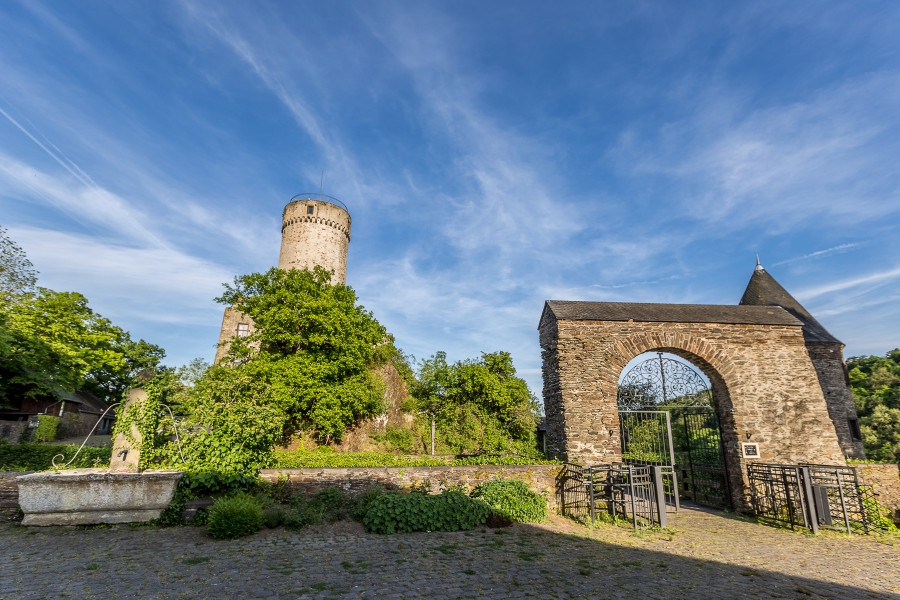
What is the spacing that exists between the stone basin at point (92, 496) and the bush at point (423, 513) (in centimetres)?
389

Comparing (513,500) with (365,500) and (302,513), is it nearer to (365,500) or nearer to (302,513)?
(365,500)

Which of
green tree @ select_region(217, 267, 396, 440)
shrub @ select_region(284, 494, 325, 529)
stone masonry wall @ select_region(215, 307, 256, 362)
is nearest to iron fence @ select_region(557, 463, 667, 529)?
shrub @ select_region(284, 494, 325, 529)

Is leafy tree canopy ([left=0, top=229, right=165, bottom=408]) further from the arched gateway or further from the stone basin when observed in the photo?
the arched gateway

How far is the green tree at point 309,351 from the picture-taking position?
775 inches

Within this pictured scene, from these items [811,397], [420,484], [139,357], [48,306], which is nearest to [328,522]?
[420,484]

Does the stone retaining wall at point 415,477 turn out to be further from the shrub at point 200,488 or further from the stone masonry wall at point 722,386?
the stone masonry wall at point 722,386

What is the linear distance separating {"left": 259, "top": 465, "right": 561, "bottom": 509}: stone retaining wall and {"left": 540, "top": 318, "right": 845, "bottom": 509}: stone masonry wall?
3.15 ft

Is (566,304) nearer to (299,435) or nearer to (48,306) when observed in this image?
(299,435)

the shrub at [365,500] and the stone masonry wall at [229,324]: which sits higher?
the stone masonry wall at [229,324]

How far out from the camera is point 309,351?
21.2 meters

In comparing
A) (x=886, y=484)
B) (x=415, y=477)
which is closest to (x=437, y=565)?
(x=415, y=477)

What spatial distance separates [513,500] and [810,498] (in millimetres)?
6224

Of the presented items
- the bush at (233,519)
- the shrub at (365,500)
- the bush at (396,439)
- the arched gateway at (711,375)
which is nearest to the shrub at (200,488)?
the bush at (233,519)

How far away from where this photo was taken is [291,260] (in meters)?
31.2
